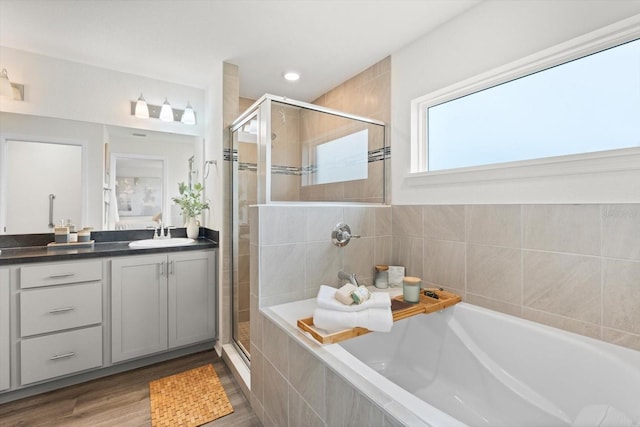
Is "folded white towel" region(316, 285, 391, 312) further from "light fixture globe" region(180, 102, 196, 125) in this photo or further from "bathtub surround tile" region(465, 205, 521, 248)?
"light fixture globe" region(180, 102, 196, 125)

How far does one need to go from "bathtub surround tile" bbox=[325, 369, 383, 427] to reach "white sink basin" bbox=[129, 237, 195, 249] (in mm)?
1786

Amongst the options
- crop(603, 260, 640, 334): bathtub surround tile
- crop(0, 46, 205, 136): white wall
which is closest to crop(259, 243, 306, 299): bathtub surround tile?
crop(603, 260, 640, 334): bathtub surround tile

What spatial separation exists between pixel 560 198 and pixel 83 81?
11.1 feet

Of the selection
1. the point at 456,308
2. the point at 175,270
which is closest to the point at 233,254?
the point at 175,270

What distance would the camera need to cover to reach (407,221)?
2.13 meters

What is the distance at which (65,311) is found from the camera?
75.4 inches

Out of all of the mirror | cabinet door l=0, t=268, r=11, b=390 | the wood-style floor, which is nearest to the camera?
the wood-style floor

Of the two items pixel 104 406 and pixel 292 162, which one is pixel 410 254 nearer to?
pixel 292 162

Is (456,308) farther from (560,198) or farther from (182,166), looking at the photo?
(182,166)

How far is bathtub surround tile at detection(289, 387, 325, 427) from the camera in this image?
3.75 feet

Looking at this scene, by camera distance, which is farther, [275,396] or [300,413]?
[275,396]

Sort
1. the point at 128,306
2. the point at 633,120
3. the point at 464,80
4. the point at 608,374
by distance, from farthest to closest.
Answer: the point at 128,306 < the point at 464,80 < the point at 633,120 < the point at 608,374

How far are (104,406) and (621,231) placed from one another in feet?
9.39

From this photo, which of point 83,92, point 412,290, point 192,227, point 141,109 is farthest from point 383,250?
point 83,92
